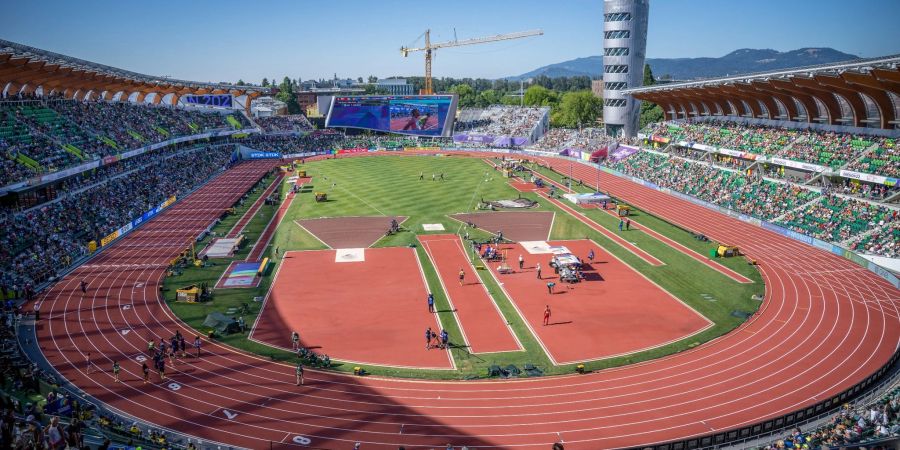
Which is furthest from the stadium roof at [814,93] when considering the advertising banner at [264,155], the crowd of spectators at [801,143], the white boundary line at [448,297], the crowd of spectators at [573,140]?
the advertising banner at [264,155]

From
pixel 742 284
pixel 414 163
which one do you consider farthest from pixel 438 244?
pixel 414 163

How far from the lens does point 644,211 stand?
183 feet

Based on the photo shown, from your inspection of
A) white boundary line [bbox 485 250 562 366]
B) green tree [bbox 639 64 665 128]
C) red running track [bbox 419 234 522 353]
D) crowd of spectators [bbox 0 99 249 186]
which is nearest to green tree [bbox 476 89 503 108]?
green tree [bbox 639 64 665 128]

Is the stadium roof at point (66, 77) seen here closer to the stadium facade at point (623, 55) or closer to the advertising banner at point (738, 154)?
the advertising banner at point (738, 154)

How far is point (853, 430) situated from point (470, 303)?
1828 centimetres

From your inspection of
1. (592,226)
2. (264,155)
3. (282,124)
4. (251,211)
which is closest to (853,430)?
(592,226)

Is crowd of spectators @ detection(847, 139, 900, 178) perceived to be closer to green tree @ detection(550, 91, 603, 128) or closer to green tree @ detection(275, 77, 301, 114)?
green tree @ detection(550, 91, 603, 128)

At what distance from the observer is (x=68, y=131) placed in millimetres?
54688

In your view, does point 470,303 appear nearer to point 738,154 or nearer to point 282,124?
point 738,154

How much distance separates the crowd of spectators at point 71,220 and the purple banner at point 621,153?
179 ft

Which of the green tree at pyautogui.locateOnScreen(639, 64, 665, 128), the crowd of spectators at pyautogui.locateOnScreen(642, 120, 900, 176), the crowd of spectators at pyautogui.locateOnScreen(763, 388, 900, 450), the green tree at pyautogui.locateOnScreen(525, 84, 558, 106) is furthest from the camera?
the green tree at pyautogui.locateOnScreen(525, 84, 558, 106)

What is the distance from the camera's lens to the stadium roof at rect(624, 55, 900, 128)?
43375 millimetres

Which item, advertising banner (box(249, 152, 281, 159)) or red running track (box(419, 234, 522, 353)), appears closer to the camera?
red running track (box(419, 234, 522, 353))

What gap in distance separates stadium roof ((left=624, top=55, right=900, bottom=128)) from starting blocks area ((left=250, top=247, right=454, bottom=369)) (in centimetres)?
3436
